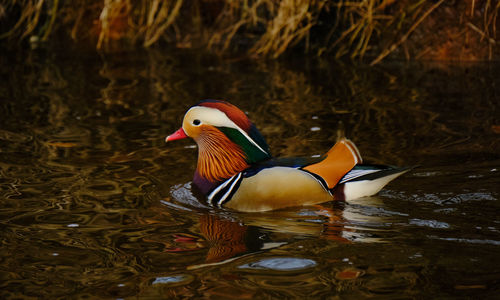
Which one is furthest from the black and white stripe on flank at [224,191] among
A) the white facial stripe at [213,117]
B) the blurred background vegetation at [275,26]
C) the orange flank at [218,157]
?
the blurred background vegetation at [275,26]

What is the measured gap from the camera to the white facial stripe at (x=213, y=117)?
208 inches

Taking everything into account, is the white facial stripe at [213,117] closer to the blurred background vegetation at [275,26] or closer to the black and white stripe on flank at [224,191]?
the black and white stripe on flank at [224,191]

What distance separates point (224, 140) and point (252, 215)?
66 cm

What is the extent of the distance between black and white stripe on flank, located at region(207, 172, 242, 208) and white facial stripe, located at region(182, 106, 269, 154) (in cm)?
29

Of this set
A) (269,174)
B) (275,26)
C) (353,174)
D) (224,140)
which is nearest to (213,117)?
(224,140)

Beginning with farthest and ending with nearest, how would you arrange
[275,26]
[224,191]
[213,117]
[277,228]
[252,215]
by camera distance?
[275,26] < [213,117] < [224,191] < [252,215] < [277,228]

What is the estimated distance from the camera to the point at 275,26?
10094 millimetres

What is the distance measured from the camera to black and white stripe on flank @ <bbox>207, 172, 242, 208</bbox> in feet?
16.7

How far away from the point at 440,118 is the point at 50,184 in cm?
344

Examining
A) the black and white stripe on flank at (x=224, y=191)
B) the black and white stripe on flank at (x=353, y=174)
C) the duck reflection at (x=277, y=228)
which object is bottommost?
the duck reflection at (x=277, y=228)

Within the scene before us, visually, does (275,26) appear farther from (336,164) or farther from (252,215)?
(252,215)

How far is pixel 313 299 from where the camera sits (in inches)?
140

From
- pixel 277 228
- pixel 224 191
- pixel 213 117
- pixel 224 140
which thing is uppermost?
pixel 213 117

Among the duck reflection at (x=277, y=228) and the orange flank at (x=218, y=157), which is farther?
the orange flank at (x=218, y=157)
